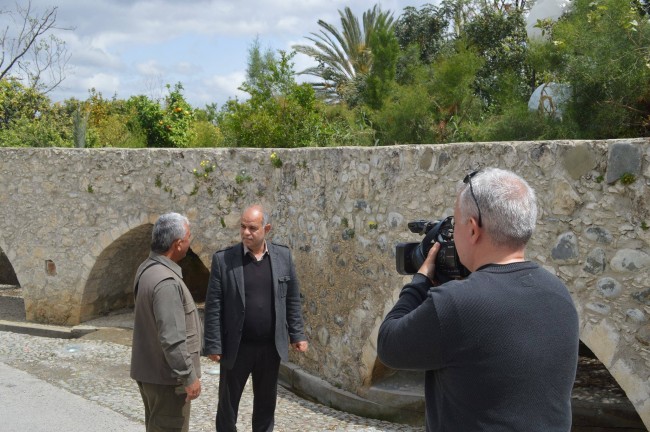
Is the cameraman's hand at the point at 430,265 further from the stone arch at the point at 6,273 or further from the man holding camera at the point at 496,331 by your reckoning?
the stone arch at the point at 6,273

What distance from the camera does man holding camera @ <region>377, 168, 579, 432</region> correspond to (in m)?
1.76

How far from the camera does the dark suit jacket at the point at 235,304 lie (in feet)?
14.8

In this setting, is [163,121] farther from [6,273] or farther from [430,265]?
[430,265]

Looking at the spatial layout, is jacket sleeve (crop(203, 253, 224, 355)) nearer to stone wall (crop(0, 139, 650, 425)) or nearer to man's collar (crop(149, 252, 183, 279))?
man's collar (crop(149, 252, 183, 279))

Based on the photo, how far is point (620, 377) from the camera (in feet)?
14.0

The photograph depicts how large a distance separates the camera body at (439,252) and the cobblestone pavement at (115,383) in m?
3.78

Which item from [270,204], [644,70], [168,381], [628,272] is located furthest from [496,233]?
[270,204]

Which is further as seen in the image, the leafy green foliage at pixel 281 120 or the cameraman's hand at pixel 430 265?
the leafy green foliage at pixel 281 120

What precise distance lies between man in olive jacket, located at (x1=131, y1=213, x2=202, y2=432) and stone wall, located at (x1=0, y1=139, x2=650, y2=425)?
2.18 m

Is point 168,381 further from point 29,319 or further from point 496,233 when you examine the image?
point 29,319

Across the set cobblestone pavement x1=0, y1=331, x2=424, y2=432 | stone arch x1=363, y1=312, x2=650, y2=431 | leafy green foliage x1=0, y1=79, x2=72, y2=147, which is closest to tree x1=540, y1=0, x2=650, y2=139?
stone arch x1=363, y1=312, x2=650, y2=431

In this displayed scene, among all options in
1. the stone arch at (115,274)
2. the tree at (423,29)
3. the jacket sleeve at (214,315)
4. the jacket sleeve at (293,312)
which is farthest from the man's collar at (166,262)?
the tree at (423,29)

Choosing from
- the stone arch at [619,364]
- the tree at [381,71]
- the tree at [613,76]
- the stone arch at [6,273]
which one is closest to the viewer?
the stone arch at [619,364]

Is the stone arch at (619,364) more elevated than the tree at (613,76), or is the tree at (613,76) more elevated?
the tree at (613,76)
